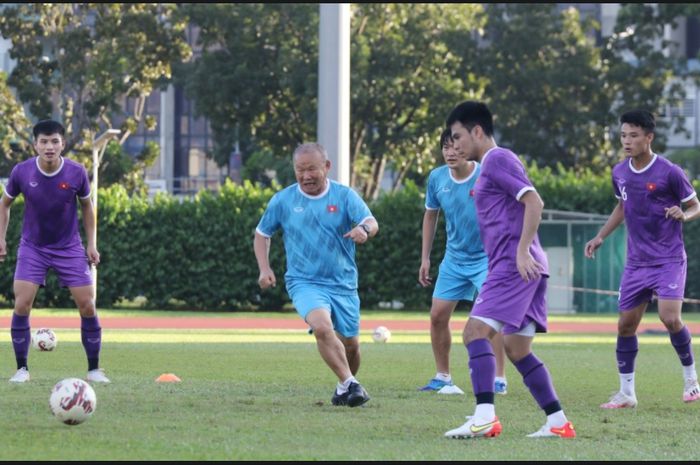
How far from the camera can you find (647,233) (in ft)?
39.9

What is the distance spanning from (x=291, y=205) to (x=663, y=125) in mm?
46136

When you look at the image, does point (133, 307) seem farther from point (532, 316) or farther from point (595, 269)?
point (532, 316)

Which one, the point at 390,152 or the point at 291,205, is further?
the point at 390,152

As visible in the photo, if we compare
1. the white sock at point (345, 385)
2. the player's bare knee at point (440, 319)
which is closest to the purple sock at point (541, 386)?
the white sock at point (345, 385)

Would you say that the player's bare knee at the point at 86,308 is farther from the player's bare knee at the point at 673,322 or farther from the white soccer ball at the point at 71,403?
the player's bare knee at the point at 673,322

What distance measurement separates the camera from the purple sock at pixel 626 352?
40.3 feet

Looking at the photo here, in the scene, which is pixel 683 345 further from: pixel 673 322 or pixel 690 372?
pixel 673 322

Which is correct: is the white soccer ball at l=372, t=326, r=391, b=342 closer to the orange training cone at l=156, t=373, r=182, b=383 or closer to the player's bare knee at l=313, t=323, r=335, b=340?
the orange training cone at l=156, t=373, r=182, b=383

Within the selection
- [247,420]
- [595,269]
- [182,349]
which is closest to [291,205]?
[247,420]

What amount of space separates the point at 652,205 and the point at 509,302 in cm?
311

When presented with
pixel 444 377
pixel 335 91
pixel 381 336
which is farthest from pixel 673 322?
pixel 335 91

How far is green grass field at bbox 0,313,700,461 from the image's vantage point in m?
8.62

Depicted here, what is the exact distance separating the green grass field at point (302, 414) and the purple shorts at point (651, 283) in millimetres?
871

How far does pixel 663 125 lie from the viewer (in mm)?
55938
